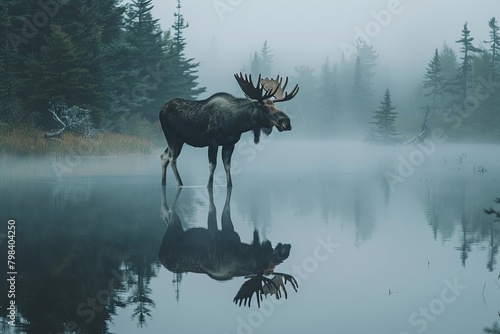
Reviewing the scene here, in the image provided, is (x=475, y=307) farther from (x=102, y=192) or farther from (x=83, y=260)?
(x=102, y=192)

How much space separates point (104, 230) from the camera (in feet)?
35.4

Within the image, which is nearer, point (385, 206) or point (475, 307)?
point (475, 307)

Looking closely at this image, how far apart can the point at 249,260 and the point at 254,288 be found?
1348mm

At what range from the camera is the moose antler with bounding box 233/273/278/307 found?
251 inches

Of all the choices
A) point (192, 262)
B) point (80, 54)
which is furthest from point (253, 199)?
point (80, 54)

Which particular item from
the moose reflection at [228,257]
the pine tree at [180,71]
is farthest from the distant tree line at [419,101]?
the moose reflection at [228,257]

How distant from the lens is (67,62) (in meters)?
35.8

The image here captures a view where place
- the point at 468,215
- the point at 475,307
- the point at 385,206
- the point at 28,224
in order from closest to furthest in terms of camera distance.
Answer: the point at 475,307
the point at 28,224
the point at 468,215
the point at 385,206

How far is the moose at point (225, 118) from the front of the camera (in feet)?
52.5

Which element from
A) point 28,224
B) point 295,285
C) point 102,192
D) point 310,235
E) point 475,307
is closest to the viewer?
point 475,307

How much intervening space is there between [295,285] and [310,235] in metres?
3.34

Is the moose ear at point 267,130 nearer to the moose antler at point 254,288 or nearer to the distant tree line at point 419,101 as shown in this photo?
the moose antler at point 254,288

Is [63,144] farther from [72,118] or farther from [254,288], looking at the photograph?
[254,288]

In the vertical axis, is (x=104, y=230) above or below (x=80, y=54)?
below
